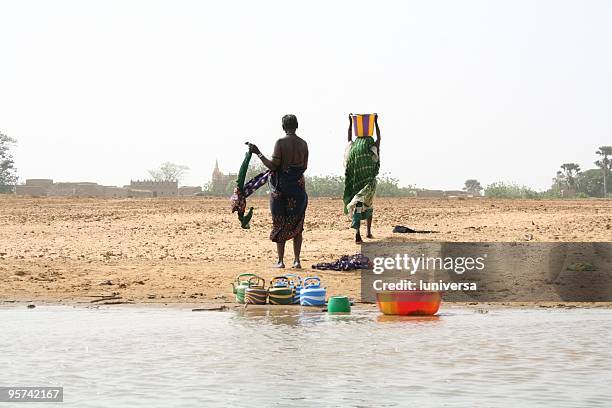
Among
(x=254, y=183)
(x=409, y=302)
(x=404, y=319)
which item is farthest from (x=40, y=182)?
(x=404, y=319)

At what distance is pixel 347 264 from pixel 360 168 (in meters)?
2.58

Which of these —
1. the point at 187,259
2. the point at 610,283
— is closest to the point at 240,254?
the point at 187,259

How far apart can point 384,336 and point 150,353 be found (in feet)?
8.67

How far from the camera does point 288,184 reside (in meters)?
17.7

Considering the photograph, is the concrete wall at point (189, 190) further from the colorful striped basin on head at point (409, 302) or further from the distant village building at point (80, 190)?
the colorful striped basin on head at point (409, 302)

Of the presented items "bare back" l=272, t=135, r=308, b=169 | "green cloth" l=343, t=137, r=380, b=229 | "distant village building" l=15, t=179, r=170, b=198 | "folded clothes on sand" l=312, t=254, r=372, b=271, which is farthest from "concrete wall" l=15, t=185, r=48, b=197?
"bare back" l=272, t=135, r=308, b=169

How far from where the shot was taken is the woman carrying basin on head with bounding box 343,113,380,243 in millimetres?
20406

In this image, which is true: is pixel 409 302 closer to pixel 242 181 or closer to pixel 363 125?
pixel 242 181

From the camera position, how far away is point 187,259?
20.5 m

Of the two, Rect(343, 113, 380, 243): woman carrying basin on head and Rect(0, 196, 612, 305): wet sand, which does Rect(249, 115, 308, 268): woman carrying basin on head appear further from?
Rect(343, 113, 380, 243): woman carrying basin on head

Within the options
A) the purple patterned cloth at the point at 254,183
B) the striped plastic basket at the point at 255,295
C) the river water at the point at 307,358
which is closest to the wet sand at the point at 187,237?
the striped plastic basket at the point at 255,295

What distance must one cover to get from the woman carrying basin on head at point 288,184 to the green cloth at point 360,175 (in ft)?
9.01

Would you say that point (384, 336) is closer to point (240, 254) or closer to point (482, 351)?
point (482, 351)

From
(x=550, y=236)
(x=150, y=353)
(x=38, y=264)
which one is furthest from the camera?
(x=550, y=236)
